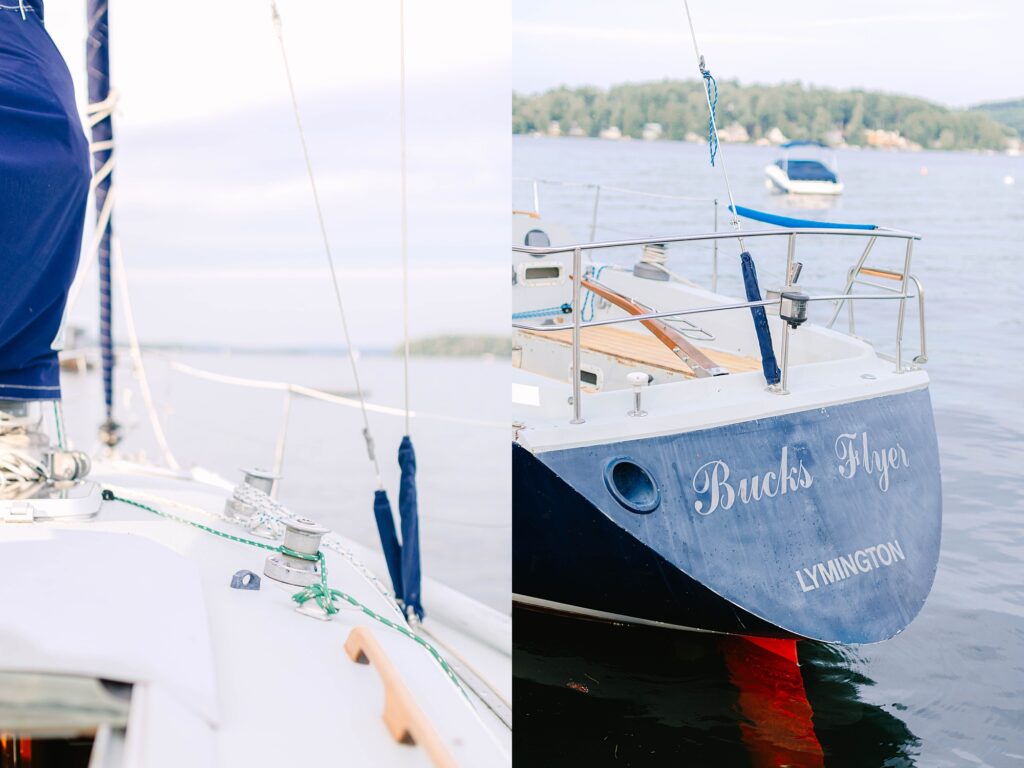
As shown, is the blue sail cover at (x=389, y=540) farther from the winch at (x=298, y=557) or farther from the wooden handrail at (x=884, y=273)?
the wooden handrail at (x=884, y=273)

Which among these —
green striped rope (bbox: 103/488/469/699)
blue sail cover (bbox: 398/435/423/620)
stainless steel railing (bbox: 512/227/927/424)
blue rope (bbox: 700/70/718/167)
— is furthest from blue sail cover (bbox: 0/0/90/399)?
blue rope (bbox: 700/70/718/167)

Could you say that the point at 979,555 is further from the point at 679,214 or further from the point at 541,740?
the point at 679,214

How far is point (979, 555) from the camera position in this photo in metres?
5.66

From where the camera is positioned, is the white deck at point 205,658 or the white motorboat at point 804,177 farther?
the white motorboat at point 804,177

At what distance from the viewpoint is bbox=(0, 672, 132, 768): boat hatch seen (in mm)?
1615

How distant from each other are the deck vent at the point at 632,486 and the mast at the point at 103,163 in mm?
2086

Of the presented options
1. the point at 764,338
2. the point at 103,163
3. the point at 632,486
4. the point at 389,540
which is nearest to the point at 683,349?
the point at 764,338

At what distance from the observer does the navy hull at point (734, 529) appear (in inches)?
150

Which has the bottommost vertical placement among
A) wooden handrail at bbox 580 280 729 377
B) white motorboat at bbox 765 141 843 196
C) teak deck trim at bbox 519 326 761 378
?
teak deck trim at bbox 519 326 761 378

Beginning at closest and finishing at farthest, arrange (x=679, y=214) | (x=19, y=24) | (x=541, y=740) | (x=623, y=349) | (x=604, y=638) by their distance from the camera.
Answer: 1. (x=19, y=24)
2. (x=541, y=740)
3. (x=604, y=638)
4. (x=623, y=349)
5. (x=679, y=214)

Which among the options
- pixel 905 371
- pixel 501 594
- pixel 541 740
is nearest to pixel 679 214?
pixel 501 594

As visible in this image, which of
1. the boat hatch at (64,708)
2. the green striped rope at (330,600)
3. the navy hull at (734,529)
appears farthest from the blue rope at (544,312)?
the boat hatch at (64,708)

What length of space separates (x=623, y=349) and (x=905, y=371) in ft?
4.83

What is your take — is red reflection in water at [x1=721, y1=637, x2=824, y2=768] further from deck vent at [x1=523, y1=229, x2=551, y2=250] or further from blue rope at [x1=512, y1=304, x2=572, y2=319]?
deck vent at [x1=523, y1=229, x2=551, y2=250]
